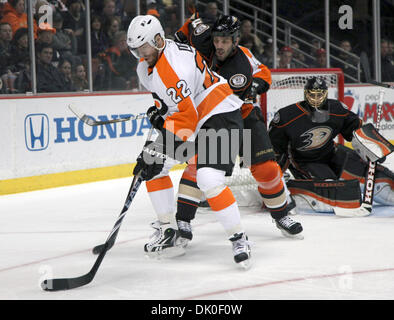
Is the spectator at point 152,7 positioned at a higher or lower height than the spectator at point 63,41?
higher

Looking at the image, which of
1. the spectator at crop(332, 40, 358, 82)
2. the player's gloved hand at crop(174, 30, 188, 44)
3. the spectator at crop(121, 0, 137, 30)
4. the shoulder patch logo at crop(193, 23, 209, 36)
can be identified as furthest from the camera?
the spectator at crop(332, 40, 358, 82)

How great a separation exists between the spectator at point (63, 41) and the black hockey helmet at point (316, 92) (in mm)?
2543

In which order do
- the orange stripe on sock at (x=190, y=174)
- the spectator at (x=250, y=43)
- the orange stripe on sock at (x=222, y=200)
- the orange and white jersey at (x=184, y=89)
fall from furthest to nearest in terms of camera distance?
the spectator at (x=250, y=43)
the orange stripe on sock at (x=190, y=174)
the orange stripe on sock at (x=222, y=200)
the orange and white jersey at (x=184, y=89)

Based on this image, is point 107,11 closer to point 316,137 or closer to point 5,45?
point 5,45

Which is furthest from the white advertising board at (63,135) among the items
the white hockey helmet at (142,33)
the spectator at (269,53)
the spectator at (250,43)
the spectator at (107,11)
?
the white hockey helmet at (142,33)

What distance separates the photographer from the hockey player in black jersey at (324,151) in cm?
374

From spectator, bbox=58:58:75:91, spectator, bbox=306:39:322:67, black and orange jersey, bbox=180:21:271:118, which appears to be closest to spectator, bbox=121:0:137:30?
spectator, bbox=58:58:75:91

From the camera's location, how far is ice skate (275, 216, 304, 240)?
124 inches

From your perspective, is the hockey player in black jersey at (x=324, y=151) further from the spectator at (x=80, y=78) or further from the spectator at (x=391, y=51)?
the spectator at (x=391, y=51)

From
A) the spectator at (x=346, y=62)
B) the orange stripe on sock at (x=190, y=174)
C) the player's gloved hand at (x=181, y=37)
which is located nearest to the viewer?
the orange stripe on sock at (x=190, y=174)

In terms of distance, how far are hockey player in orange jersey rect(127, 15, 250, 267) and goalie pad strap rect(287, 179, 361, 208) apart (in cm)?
121

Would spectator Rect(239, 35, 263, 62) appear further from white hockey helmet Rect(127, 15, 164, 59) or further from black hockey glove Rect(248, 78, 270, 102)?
white hockey helmet Rect(127, 15, 164, 59)

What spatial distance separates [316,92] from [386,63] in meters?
4.75

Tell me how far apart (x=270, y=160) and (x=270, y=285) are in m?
0.85
